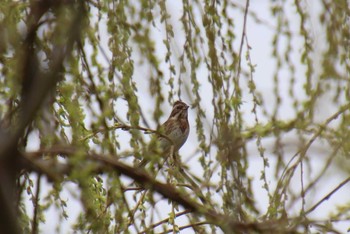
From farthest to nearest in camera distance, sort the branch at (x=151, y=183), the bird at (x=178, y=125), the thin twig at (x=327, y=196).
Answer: the bird at (x=178, y=125), the thin twig at (x=327, y=196), the branch at (x=151, y=183)

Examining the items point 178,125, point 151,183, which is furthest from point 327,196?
point 178,125

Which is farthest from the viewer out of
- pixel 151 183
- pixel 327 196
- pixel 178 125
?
pixel 178 125

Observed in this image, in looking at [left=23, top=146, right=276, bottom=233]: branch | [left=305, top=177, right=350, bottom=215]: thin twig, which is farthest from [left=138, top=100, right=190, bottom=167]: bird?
[left=23, top=146, right=276, bottom=233]: branch

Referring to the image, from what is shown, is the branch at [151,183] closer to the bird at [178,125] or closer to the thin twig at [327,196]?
the thin twig at [327,196]

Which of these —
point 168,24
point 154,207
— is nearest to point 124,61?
point 168,24

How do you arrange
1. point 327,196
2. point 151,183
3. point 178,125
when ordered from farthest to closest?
point 178,125 < point 327,196 < point 151,183

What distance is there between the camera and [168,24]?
305 cm

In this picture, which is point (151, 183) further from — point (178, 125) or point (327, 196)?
point (178, 125)

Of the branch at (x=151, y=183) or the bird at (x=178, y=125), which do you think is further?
the bird at (x=178, y=125)

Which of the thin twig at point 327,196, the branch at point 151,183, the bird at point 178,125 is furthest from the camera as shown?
the bird at point 178,125

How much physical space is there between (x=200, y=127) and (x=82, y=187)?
4.23 ft

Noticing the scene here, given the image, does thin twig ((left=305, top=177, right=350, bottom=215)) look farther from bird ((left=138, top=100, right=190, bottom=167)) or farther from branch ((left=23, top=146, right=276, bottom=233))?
bird ((left=138, top=100, right=190, bottom=167))

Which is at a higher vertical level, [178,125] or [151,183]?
[178,125]

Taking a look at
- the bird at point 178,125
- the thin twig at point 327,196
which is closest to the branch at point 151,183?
the thin twig at point 327,196
